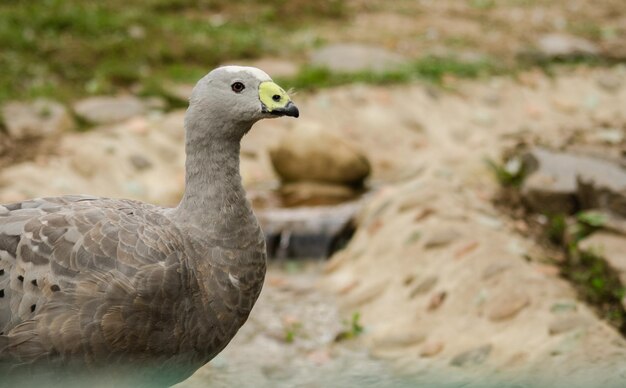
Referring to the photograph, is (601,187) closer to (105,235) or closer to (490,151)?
(490,151)

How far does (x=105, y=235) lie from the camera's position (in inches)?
177

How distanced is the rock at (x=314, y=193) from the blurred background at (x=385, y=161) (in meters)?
0.03

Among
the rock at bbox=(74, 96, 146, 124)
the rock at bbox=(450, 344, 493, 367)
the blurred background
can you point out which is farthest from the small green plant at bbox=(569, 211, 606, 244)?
the rock at bbox=(74, 96, 146, 124)

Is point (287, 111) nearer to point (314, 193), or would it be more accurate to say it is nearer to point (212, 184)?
point (212, 184)

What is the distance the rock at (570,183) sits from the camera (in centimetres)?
800

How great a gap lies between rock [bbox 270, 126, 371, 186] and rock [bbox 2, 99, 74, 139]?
7.97 feet

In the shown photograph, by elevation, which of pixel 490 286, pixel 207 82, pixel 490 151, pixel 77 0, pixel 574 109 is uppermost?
pixel 77 0

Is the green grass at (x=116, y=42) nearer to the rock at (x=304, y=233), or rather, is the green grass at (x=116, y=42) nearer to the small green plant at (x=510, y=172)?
the rock at (x=304, y=233)

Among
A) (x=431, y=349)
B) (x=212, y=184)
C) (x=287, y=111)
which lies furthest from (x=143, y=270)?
(x=431, y=349)

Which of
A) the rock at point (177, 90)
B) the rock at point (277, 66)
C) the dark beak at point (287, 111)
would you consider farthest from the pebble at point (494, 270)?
the rock at point (277, 66)

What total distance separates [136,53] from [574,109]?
5.91 m

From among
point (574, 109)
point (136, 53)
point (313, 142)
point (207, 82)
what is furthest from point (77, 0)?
point (207, 82)

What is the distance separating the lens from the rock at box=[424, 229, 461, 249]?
27.5 ft

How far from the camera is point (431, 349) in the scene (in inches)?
289
